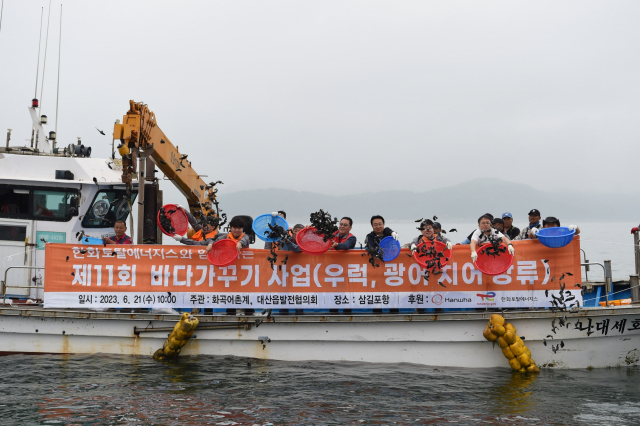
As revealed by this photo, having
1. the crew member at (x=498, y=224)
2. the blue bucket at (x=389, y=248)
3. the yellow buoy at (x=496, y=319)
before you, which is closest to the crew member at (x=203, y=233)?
the blue bucket at (x=389, y=248)

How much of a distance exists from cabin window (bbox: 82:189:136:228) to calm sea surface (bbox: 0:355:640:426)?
2.78 metres

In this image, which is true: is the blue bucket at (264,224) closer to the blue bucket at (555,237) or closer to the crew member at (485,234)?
the crew member at (485,234)

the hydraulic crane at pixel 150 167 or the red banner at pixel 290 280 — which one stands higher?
the hydraulic crane at pixel 150 167

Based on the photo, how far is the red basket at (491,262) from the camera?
865 centimetres

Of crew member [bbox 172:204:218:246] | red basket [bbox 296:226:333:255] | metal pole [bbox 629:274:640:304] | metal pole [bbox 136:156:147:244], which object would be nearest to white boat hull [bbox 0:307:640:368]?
metal pole [bbox 629:274:640:304]

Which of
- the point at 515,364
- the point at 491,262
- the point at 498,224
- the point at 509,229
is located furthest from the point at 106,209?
the point at 515,364

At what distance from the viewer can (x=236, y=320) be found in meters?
8.99

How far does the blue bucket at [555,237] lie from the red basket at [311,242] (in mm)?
3435

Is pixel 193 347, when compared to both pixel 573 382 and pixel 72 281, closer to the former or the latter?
pixel 72 281

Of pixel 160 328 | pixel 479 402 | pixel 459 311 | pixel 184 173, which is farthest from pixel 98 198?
pixel 479 402

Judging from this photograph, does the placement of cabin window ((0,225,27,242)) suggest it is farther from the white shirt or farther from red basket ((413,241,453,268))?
the white shirt

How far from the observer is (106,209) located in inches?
431

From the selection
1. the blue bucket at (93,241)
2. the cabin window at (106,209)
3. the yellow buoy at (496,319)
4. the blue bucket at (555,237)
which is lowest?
the yellow buoy at (496,319)

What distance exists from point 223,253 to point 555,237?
540 cm
